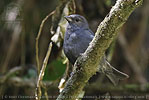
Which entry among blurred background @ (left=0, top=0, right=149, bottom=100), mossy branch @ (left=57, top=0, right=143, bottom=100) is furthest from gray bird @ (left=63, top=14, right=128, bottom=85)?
mossy branch @ (left=57, top=0, right=143, bottom=100)

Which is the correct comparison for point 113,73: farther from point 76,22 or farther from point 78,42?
point 76,22

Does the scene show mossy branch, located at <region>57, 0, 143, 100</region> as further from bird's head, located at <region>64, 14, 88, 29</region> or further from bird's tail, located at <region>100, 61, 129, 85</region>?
bird's head, located at <region>64, 14, 88, 29</region>

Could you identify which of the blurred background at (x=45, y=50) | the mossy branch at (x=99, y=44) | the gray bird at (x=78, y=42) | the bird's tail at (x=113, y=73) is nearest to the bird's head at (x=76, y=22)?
the gray bird at (x=78, y=42)

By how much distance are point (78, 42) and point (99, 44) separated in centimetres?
98

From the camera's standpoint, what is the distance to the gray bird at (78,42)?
282cm

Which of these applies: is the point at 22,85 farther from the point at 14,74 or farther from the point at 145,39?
the point at 145,39

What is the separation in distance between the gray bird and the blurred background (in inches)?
14.6

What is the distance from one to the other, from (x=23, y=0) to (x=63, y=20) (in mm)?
1283

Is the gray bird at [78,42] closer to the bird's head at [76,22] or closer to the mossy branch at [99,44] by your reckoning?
the bird's head at [76,22]

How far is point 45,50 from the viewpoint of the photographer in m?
4.22

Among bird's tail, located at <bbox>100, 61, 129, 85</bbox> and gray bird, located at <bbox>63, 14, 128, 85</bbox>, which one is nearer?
gray bird, located at <bbox>63, 14, 128, 85</bbox>

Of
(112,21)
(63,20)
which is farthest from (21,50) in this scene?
(112,21)

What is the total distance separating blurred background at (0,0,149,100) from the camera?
383 cm

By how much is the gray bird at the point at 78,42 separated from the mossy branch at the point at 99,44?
612 millimetres
